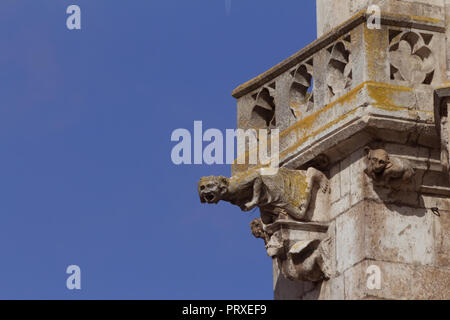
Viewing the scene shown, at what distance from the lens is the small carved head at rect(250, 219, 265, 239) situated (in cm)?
1884

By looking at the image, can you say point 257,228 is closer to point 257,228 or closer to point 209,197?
point 257,228

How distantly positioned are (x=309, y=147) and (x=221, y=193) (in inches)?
31.4

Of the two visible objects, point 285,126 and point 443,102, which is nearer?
point 443,102

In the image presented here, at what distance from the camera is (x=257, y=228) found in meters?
18.9

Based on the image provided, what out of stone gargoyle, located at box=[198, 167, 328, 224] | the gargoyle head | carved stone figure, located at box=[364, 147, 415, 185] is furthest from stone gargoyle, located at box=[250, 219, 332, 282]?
carved stone figure, located at box=[364, 147, 415, 185]

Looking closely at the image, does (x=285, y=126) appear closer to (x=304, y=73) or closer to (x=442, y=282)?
(x=304, y=73)

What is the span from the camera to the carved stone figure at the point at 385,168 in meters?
17.6

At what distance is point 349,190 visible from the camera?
17.9m

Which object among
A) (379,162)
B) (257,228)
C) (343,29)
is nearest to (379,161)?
(379,162)

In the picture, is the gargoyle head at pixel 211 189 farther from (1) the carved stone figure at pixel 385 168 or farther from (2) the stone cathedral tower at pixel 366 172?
(1) the carved stone figure at pixel 385 168

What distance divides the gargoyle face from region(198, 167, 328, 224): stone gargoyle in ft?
2.19

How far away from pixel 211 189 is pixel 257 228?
1079 mm
